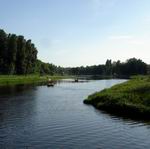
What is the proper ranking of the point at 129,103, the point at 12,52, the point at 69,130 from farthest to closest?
the point at 12,52
the point at 129,103
the point at 69,130

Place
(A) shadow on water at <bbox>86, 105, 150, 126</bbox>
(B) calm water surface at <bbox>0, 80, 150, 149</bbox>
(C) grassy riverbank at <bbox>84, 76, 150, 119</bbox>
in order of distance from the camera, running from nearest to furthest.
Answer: (B) calm water surface at <bbox>0, 80, 150, 149</bbox>, (A) shadow on water at <bbox>86, 105, 150, 126</bbox>, (C) grassy riverbank at <bbox>84, 76, 150, 119</bbox>

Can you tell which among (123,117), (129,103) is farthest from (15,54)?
(123,117)

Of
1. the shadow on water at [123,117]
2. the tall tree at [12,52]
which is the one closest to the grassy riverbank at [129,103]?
the shadow on water at [123,117]

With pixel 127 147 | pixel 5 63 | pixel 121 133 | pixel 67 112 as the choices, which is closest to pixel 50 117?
pixel 67 112

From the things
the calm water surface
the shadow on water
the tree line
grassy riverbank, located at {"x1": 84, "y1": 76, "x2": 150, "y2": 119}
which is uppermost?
the tree line

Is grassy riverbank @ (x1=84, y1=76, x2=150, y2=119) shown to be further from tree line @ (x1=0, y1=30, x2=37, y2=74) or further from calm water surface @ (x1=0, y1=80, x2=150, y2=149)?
tree line @ (x1=0, y1=30, x2=37, y2=74)

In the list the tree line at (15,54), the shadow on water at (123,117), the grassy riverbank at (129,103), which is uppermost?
the tree line at (15,54)

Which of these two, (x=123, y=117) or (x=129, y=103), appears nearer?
(x=123, y=117)

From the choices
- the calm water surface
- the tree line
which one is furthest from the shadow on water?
the tree line

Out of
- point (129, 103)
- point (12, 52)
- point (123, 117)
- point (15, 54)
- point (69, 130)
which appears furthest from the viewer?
point (15, 54)

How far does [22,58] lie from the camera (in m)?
159

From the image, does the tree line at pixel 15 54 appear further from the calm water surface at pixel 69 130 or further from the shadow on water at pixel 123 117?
the shadow on water at pixel 123 117

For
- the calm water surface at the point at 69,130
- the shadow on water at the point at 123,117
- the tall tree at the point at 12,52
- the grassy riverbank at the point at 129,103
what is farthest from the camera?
the tall tree at the point at 12,52

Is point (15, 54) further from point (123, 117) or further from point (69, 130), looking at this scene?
point (69, 130)
